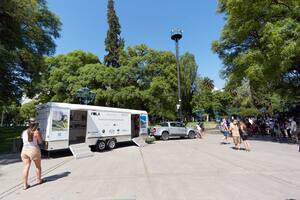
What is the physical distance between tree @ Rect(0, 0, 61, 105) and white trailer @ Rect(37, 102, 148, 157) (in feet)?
12.2

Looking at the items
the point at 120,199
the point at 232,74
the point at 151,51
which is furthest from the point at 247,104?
the point at 120,199

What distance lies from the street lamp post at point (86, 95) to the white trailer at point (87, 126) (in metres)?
9.49

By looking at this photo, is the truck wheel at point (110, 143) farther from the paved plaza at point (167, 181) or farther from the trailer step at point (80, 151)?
the paved plaza at point (167, 181)

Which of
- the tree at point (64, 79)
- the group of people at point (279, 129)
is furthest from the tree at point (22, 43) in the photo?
the group of people at point (279, 129)

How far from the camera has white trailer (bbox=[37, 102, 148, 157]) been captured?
12.3 meters

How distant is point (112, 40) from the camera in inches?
1561

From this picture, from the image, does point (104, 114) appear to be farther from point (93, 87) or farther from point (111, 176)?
point (93, 87)

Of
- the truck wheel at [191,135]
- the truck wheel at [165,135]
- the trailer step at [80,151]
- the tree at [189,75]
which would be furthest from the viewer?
the tree at [189,75]

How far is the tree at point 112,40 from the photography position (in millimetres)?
38719

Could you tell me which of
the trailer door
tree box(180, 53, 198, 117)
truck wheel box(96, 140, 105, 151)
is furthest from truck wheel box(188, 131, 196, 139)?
tree box(180, 53, 198, 117)

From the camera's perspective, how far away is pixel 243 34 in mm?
18188

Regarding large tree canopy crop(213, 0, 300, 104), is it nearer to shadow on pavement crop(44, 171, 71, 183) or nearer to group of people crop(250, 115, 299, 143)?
group of people crop(250, 115, 299, 143)

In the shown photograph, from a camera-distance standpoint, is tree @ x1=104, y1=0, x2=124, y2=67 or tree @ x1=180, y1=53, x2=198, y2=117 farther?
tree @ x1=180, y1=53, x2=198, y2=117

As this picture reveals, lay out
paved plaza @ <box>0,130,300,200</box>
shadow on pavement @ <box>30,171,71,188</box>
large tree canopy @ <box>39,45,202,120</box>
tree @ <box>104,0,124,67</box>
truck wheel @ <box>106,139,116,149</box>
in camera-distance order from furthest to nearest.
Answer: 1. tree @ <box>104,0,124,67</box>
2. large tree canopy @ <box>39,45,202,120</box>
3. truck wheel @ <box>106,139,116,149</box>
4. shadow on pavement @ <box>30,171,71,188</box>
5. paved plaza @ <box>0,130,300,200</box>
